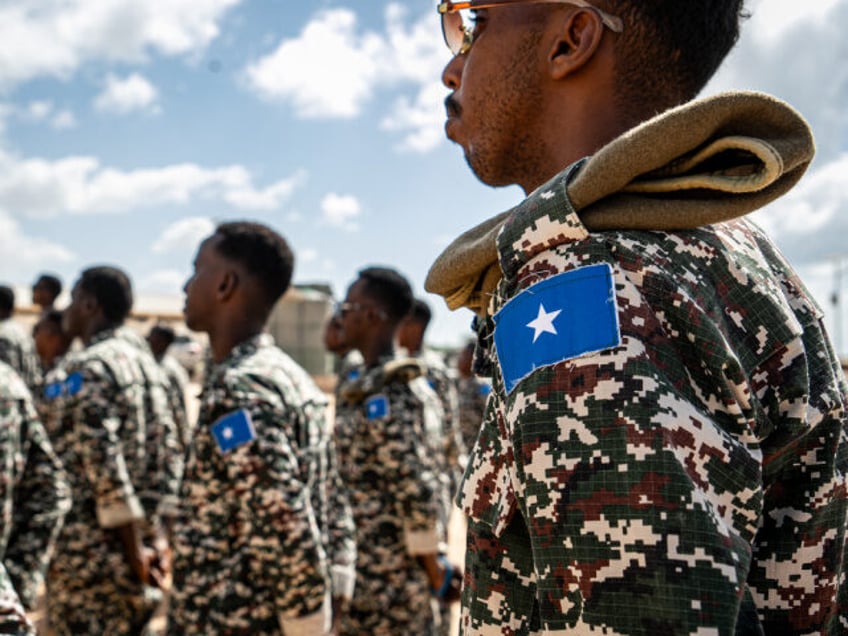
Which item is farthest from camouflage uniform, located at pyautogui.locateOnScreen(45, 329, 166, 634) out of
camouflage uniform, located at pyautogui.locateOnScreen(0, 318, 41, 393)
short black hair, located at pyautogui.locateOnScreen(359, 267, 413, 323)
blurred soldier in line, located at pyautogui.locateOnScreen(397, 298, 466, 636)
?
camouflage uniform, located at pyautogui.locateOnScreen(0, 318, 41, 393)

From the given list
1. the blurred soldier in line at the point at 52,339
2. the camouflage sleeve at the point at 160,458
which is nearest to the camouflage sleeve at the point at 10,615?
the camouflage sleeve at the point at 160,458

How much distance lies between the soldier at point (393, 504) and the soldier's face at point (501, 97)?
3.16 meters

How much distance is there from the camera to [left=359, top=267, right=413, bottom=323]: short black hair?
5.24m

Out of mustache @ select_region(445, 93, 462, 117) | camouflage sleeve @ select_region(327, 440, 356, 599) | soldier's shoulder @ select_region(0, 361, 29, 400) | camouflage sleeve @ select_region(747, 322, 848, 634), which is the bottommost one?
camouflage sleeve @ select_region(327, 440, 356, 599)

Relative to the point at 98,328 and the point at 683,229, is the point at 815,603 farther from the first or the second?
the point at 98,328

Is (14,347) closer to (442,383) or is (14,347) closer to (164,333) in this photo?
(164,333)

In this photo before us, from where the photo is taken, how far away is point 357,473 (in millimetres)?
4477

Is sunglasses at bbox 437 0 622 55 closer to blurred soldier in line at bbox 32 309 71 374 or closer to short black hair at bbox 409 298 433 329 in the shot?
short black hair at bbox 409 298 433 329

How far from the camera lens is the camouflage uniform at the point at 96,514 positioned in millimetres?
4199

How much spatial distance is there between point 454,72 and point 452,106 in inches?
2.7

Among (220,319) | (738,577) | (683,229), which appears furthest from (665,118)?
(220,319)

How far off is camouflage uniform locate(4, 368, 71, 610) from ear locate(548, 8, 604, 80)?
342 cm

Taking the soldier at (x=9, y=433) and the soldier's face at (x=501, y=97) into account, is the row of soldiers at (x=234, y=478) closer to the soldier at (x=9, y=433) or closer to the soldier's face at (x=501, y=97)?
the soldier at (x=9, y=433)

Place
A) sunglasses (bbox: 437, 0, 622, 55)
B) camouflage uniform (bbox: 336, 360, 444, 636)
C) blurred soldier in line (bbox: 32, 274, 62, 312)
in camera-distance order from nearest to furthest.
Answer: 1. sunglasses (bbox: 437, 0, 622, 55)
2. camouflage uniform (bbox: 336, 360, 444, 636)
3. blurred soldier in line (bbox: 32, 274, 62, 312)
